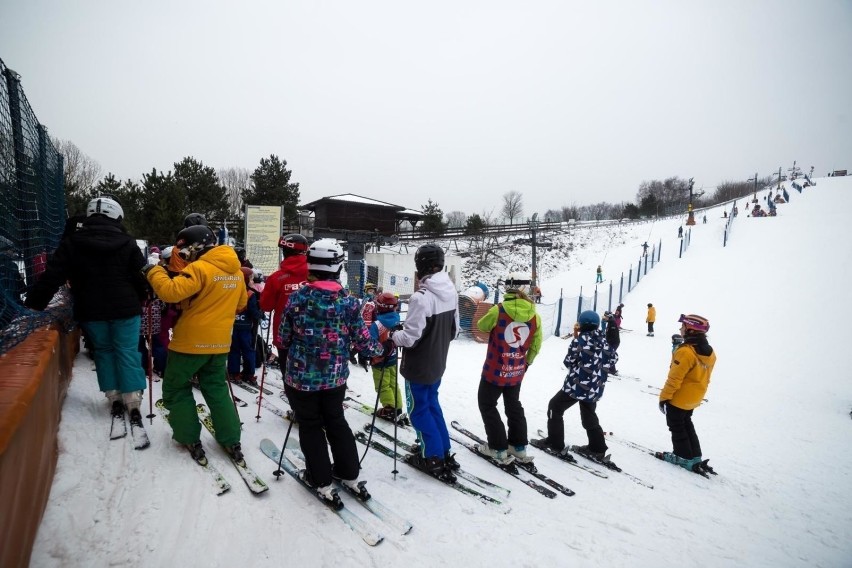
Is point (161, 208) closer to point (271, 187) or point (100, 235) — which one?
point (271, 187)

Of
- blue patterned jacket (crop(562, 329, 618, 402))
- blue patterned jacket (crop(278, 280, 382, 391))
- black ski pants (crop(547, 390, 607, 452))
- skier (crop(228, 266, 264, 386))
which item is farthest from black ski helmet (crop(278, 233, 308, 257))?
black ski pants (crop(547, 390, 607, 452))

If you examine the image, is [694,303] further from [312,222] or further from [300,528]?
[312,222]

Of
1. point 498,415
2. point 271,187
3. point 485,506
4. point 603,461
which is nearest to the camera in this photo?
point 485,506

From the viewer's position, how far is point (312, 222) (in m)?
32.3

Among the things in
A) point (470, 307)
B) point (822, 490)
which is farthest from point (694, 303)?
point (822, 490)

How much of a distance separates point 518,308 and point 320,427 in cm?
210

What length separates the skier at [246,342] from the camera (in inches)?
201

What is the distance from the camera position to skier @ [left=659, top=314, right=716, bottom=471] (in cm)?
455

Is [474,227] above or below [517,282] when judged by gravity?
above

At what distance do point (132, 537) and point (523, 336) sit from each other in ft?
10.8

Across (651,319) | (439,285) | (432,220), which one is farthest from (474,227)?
(439,285)

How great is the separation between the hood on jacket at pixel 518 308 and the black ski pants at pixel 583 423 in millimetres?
1471

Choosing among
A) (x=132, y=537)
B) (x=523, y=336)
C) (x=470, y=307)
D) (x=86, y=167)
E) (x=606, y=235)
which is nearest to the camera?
(x=132, y=537)

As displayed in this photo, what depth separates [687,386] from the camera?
4.62m
